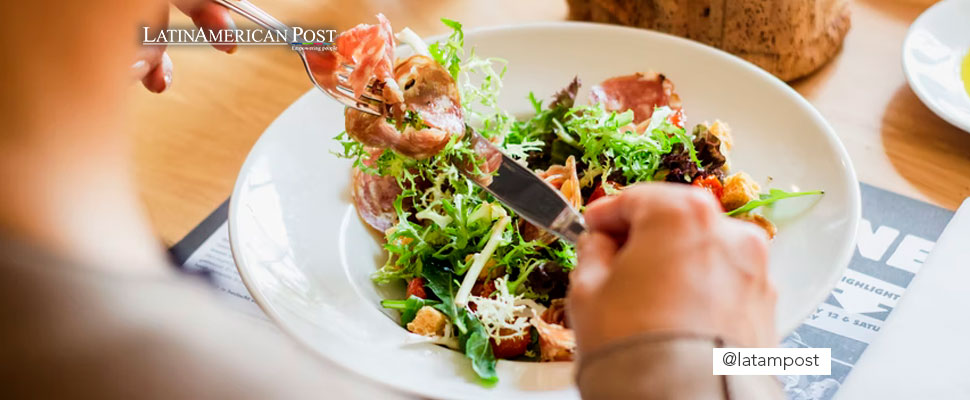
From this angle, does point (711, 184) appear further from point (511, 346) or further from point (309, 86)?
point (309, 86)

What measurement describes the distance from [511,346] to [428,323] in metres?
0.12

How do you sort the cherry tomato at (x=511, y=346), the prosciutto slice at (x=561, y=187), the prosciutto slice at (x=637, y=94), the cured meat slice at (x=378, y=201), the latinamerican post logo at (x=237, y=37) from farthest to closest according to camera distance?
1. the prosciutto slice at (x=637, y=94)
2. the cured meat slice at (x=378, y=201)
3. the prosciutto slice at (x=561, y=187)
4. the cherry tomato at (x=511, y=346)
5. the latinamerican post logo at (x=237, y=37)

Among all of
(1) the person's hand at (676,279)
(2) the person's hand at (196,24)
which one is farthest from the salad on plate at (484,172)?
(1) the person's hand at (676,279)

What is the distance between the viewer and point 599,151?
1.33 m

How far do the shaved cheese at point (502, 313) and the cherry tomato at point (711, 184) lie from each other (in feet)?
1.16

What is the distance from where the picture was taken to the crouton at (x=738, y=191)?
123 centimetres

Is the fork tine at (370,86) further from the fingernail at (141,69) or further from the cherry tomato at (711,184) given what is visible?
the cherry tomato at (711,184)

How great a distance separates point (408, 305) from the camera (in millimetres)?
1153

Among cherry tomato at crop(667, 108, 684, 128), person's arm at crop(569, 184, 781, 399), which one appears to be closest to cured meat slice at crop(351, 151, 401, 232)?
cherry tomato at crop(667, 108, 684, 128)

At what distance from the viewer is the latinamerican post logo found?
1.00 meters

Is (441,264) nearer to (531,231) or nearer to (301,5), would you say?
(531,231)

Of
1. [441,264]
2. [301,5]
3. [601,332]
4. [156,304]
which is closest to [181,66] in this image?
[301,5]

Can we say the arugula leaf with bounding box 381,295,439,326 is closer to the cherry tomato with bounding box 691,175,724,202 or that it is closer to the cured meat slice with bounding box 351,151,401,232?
the cured meat slice with bounding box 351,151,401,232

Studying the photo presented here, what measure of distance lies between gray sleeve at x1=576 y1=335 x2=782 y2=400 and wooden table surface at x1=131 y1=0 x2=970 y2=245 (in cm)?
100
